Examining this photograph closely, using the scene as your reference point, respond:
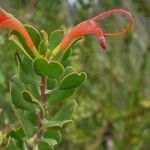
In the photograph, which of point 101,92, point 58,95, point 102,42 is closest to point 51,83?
point 58,95

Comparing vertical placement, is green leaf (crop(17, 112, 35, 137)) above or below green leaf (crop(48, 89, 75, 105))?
below

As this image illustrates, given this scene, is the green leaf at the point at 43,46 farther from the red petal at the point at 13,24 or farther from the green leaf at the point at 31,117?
the green leaf at the point at 31,117

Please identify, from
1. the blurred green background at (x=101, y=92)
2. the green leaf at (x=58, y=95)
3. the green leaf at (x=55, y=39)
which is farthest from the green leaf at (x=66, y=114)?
the blurred green background at (x=101, y=92)

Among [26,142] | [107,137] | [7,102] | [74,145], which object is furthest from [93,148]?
[26,142]

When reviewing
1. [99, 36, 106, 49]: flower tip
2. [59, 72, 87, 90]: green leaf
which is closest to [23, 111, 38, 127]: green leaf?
[59, 72, 87, 90]: green leaf

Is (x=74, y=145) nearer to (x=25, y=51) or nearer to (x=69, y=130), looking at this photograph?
(x=69, y=130)

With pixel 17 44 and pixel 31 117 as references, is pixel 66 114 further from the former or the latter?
pixel 17 44

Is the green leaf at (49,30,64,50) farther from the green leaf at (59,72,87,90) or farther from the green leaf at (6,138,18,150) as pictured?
the green leaf at (6,138,18,150)
